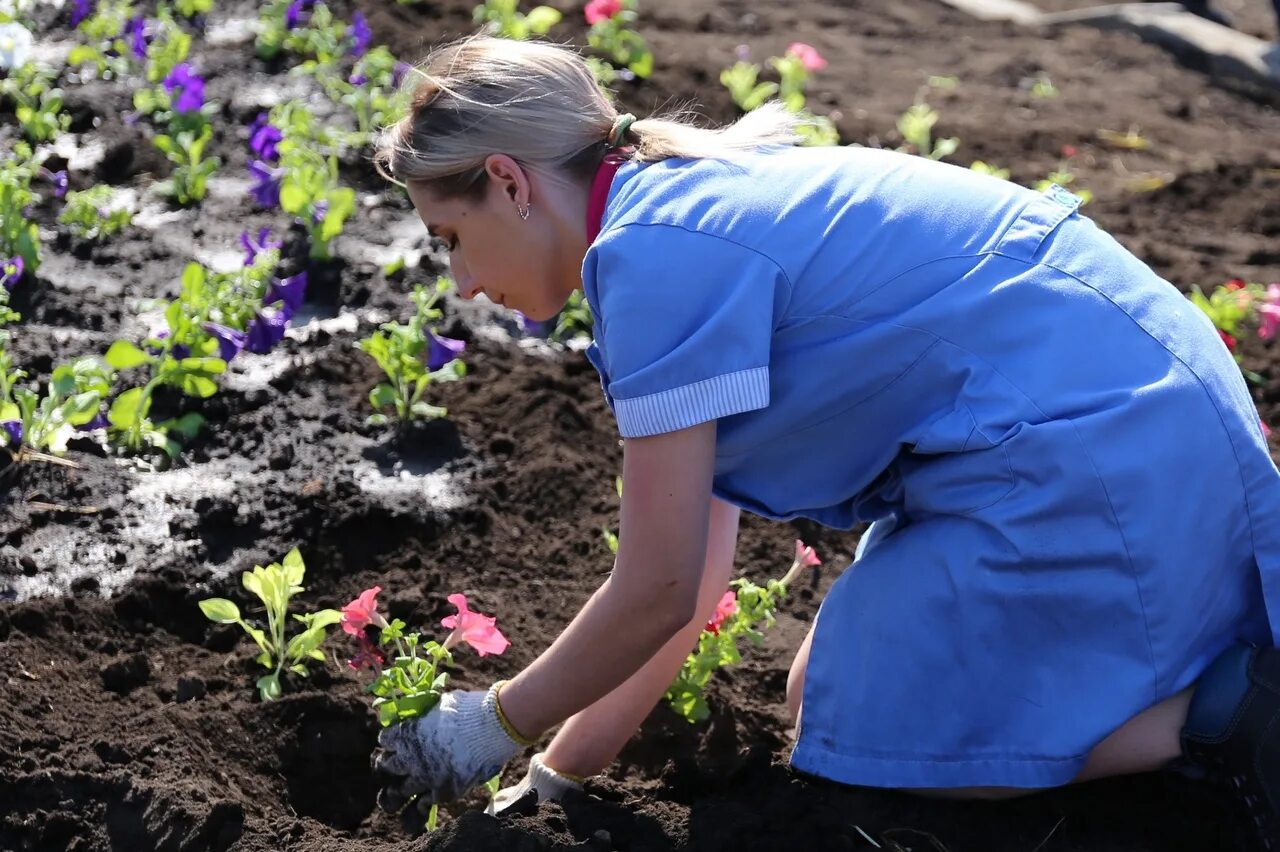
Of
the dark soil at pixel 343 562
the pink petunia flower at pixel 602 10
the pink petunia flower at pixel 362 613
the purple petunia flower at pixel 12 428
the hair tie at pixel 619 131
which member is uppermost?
the hair tie at pixel 619 131

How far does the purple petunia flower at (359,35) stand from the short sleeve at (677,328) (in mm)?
3383

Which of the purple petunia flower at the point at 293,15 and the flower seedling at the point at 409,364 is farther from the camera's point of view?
the purple petunia flower at the point at 293,15

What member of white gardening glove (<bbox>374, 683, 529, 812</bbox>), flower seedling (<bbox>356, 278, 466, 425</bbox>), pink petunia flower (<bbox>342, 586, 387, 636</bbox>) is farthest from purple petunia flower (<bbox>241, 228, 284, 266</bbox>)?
white gardening glove (<bbox>374, 683, 529, 812</bbox>)

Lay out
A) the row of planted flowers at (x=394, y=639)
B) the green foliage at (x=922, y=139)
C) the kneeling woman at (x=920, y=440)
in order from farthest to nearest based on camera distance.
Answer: the green foliage at (x=922, y=139) → the row of planted flowers at (x=394, y=639) → the kneeling woman at (x=920, y=440)

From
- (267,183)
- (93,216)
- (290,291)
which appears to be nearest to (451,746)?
(290,291)

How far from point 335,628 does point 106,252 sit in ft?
5.15

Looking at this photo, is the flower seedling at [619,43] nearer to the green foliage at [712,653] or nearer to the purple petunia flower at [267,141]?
the purple petunia flower at [267,141]

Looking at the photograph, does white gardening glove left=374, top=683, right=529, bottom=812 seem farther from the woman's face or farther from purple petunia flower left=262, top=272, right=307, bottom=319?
purple petunia flower left=262, top=272, right=307, bottom=319

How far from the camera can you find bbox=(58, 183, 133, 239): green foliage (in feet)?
12.7

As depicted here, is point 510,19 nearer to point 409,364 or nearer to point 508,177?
A: point 409,364

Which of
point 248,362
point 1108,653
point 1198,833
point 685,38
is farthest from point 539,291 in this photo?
point 685,38

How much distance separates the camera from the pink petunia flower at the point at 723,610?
2527 mm

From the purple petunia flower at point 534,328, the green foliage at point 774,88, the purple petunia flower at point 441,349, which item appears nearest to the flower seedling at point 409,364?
the purple petunia flower at point 441,349

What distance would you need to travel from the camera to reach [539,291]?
2.12 m
